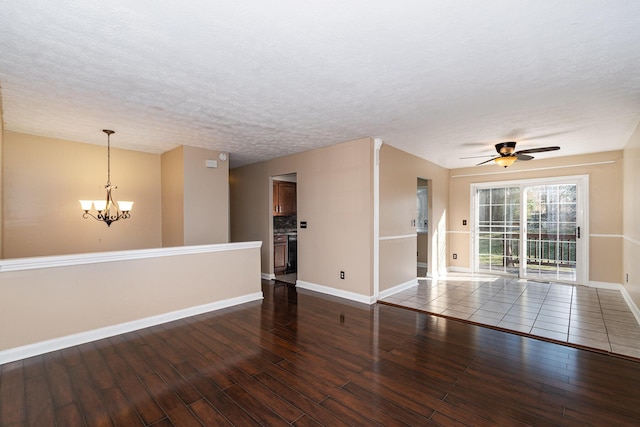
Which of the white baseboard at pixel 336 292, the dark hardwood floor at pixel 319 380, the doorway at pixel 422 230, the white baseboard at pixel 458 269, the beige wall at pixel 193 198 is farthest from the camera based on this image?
the doorway at pixel 422 230

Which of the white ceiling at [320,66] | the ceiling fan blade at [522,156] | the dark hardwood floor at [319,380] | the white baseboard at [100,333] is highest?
the white ceiling at [320,66]

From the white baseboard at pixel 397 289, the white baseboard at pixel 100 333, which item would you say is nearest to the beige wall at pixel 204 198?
the white baseboard at pixel 100 333

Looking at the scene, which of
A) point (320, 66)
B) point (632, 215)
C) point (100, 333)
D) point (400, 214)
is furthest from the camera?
point (400, 214)

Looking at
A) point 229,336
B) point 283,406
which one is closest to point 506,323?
point 283,406

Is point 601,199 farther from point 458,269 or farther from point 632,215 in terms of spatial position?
point 458,269

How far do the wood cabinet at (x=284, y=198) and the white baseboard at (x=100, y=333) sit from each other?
98.7 inches

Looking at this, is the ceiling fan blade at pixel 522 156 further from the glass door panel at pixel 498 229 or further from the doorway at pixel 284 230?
the doorway at pixel 284 230

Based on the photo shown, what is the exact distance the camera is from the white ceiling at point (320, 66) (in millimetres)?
1688

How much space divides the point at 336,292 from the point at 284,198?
8.54ft

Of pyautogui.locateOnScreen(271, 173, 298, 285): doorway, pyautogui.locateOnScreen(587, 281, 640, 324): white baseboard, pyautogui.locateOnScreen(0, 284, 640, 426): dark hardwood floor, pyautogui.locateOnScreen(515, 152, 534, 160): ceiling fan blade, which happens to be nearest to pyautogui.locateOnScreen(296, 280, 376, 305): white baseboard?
pyautogui.locateOnScreen(271, 173, 298, 285): doorway

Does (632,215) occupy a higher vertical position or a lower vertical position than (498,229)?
higher

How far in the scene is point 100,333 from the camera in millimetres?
3129

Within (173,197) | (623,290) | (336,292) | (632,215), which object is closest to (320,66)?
(336,292)

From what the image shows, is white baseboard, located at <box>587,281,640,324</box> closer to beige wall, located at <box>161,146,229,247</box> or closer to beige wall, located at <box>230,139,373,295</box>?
beige wall, located at <box>230,139,373,295</box>
